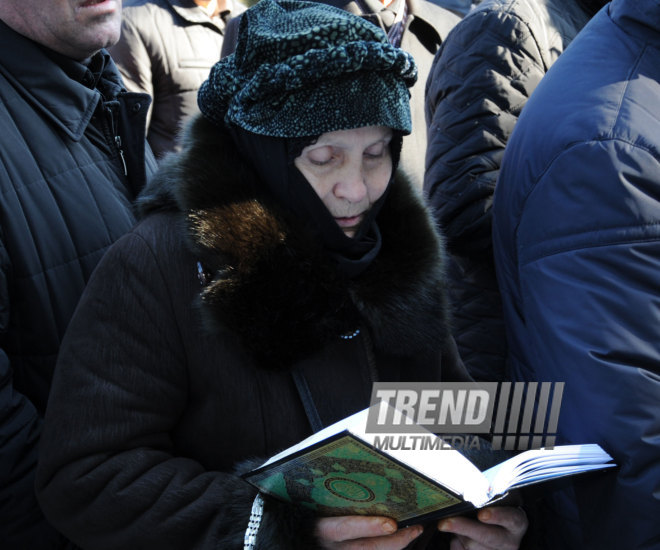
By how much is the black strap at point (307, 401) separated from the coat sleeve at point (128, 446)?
0.56 ft

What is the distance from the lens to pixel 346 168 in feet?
4.51

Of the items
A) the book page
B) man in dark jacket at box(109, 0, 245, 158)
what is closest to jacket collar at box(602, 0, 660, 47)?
the book page

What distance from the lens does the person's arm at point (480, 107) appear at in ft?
6.04

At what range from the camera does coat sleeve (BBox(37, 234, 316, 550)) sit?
1197 millimetres

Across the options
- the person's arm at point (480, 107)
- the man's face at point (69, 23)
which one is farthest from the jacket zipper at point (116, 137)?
the person's arm at point (480, 107)

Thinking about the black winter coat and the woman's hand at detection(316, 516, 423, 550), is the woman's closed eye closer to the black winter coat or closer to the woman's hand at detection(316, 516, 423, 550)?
the black winter coat

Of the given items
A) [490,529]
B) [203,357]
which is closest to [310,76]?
[203,357]

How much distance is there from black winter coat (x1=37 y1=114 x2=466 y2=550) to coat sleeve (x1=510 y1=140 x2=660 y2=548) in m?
0.33

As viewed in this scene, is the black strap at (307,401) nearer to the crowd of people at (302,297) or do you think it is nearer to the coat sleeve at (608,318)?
the crowd of people at (302,297)

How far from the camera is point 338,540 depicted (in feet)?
3.81

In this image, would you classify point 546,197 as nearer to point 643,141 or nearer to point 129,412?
→ point 643,141

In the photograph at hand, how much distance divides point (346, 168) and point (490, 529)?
0.75 metres

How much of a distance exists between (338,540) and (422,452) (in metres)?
0.25

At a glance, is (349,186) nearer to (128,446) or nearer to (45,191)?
(128,446)
